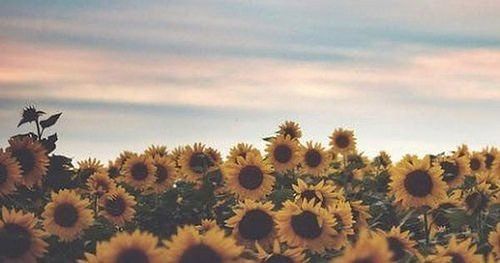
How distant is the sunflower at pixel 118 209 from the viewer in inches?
458

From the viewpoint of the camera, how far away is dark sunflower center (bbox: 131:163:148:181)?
14.2 meters

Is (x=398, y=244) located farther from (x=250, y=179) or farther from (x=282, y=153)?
(x=282, y=153)

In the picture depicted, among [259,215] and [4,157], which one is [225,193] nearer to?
[4,157]

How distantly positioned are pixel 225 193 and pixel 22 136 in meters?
3.38

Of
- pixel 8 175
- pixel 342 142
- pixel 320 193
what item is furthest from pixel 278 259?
pixel 342 142

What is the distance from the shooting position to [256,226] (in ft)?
26.5

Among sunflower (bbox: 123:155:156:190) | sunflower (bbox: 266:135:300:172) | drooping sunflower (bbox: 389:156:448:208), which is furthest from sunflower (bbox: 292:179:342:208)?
sunflower (bbox: 123:155:156:190)

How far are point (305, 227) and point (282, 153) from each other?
672 centimetres

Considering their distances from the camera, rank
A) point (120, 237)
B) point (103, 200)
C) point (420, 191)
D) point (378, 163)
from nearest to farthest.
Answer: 1. point (120, 237)
2. point (420, 191)
3. point (103, 200)
4. point (378, 163)

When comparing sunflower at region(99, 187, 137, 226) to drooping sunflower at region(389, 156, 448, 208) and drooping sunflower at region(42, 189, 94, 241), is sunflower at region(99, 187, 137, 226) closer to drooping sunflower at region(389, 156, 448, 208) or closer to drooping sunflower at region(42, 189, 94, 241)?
drooping sunflower at region(42, 189, 94, 241)

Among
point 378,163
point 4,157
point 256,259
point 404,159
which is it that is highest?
point 378,163

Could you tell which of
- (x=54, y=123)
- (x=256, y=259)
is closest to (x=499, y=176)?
(x=54, y=123)

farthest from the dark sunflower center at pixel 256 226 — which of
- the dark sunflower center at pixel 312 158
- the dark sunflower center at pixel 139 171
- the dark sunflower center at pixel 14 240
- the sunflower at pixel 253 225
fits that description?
the dark sunflower center at pixel 312 158

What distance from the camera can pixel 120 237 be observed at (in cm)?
546
